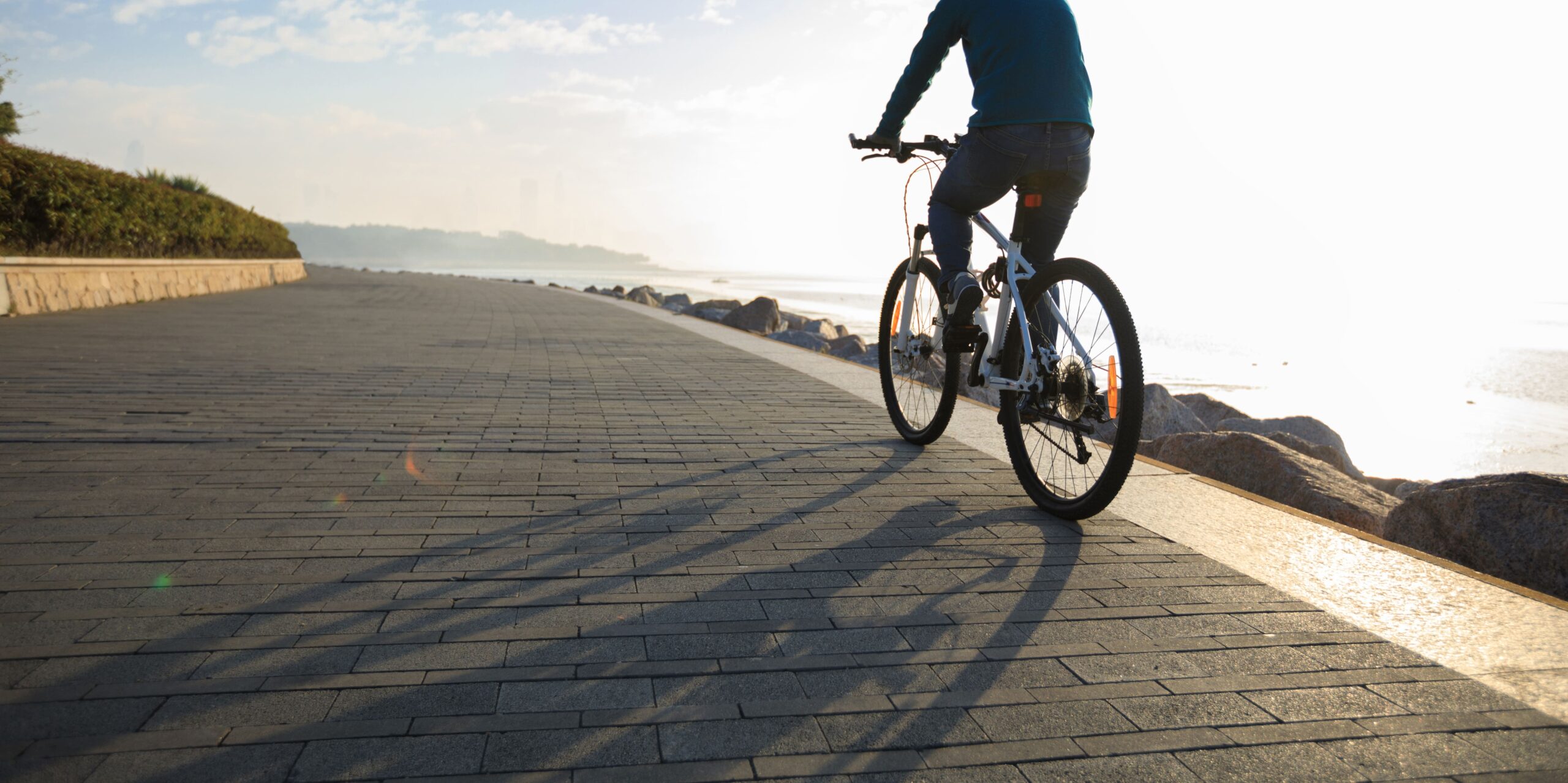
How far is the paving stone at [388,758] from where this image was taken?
72.1 inches

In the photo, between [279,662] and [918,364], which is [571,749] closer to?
[279,662]

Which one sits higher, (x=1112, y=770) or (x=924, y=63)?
(x=924, y=63)

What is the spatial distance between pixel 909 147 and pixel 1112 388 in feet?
6.48

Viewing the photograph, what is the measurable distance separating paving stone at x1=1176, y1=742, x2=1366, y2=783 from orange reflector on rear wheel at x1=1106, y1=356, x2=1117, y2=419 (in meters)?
1.68

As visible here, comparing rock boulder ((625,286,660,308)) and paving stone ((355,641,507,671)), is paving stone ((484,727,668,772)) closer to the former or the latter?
paving stone ((355,641,507,671))

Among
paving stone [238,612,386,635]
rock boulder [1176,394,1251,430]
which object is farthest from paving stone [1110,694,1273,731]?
rock boulder [1176,394,1251,430]

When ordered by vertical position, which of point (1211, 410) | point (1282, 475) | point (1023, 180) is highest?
point (1023, 180)

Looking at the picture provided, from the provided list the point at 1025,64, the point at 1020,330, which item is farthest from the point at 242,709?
the point at 1025,64

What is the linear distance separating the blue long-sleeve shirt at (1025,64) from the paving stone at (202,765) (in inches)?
137

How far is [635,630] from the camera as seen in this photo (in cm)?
257

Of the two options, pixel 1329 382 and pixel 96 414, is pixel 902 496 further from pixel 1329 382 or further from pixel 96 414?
pixel 1329 382

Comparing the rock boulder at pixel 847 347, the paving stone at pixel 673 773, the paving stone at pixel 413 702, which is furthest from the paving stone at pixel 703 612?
the rock boulder at pixel 847 347

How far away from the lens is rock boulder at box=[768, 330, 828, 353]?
18000mm

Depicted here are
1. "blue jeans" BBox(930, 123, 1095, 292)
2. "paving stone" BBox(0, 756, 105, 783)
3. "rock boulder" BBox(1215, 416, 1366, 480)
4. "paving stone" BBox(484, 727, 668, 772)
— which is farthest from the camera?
"rock boulder" BBox(1215, 416, 1366, 480)
